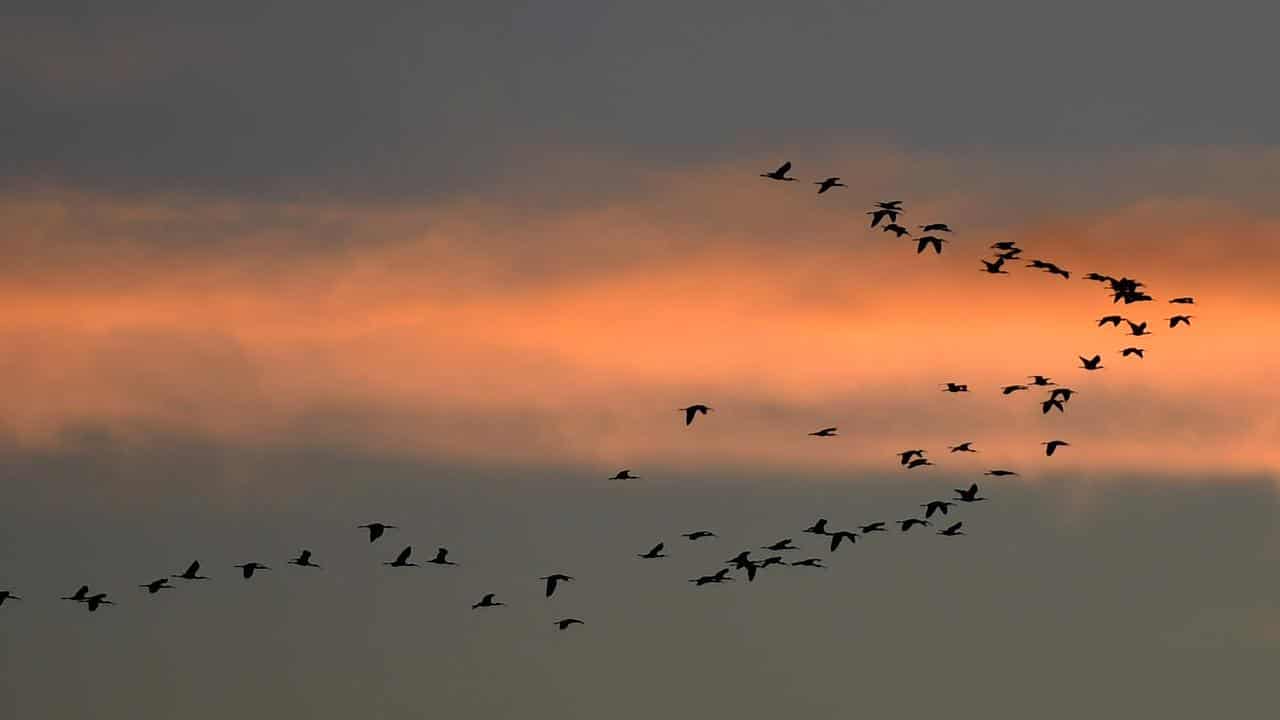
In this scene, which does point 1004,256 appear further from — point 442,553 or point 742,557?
point 442,553

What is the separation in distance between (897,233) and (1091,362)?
13903 millimetres

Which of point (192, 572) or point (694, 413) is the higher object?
point (694, 413)

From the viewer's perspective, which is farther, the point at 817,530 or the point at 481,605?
the point at 817,530

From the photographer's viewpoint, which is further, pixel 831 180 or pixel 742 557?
pixel 742 557

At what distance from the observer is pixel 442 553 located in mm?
153000

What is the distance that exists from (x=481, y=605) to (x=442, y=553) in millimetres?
5234

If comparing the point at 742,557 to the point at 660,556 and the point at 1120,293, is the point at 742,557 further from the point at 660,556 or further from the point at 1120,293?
the point at 1120,293

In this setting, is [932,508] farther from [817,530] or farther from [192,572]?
[192,572]

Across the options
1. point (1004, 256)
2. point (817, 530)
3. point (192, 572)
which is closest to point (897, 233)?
point (1004, 256)

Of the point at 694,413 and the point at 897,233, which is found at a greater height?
the point at 897,233

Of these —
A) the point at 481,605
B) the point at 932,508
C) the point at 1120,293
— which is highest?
the point at 1120,293

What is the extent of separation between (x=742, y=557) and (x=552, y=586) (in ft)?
40.0

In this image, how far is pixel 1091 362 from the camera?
15562cm

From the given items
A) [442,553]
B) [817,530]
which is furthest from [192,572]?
[817,530]
